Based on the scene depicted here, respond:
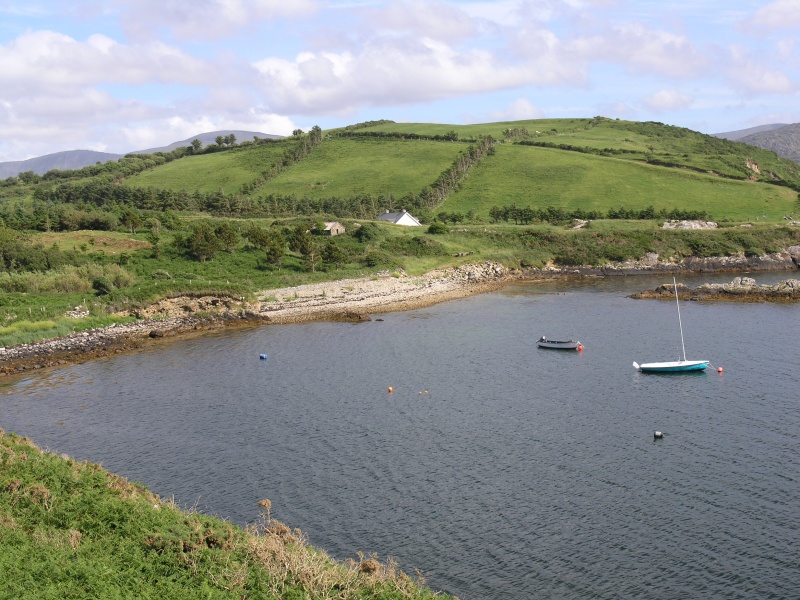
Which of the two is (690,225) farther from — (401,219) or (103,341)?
(103,341)

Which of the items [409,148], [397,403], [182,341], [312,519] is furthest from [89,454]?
[409,148]

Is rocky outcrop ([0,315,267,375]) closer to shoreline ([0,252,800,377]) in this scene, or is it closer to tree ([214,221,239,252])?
shoreline ([0,252,800,377])

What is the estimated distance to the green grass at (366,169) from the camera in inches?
6235

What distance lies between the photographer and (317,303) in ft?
260

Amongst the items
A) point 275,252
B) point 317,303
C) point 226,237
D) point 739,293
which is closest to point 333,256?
point 275,252

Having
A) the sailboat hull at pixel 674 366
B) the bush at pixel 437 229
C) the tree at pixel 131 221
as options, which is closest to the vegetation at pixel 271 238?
the tree at pixel 131 221

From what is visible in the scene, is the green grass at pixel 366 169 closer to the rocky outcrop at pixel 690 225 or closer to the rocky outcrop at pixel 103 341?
the rocky outcrop at pixel 690 225

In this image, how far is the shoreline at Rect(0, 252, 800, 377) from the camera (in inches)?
2394

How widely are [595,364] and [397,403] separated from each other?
1816cm

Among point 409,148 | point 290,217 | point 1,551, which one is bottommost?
point 1,551

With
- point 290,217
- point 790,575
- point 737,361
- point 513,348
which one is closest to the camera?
point 790,575

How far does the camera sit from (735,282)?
274ft

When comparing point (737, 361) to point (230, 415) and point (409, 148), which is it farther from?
point (409, 148)

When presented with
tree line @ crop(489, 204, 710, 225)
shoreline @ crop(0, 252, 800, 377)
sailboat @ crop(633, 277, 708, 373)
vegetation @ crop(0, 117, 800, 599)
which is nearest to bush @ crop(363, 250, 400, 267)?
vegetation @ crop(0, 117, 800, 599)
